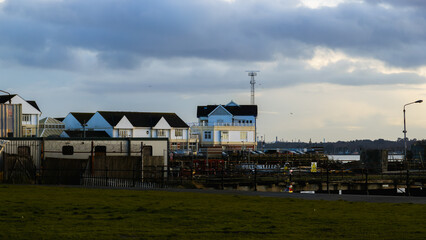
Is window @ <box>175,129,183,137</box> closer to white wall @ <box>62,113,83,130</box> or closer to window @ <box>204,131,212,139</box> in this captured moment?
window @ <box>204,131,212,139</box>

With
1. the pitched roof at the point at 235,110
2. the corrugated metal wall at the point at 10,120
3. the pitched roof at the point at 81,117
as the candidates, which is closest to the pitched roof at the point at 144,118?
the pitched roof at the point at 81,117

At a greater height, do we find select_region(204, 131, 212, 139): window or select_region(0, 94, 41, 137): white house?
select_region(0, 94, 41, 137): white house

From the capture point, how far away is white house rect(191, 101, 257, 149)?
511ft

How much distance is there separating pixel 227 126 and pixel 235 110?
1121cm

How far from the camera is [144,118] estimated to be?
14700 centimetres

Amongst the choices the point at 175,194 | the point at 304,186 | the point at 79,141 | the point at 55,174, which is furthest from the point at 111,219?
the point at 304,186

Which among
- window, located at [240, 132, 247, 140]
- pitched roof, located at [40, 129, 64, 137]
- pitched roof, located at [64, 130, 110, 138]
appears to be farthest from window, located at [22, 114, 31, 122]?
window, located at [240, 132, 247, 140]

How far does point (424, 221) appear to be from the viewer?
2033 cm

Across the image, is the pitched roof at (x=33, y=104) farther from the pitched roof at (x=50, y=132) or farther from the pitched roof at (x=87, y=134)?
the pitched roof at (x=87, y=134)

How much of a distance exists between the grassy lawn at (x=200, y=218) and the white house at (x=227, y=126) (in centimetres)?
12331

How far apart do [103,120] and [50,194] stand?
109111 millimetres

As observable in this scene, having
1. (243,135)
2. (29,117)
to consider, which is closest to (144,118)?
(243,135)

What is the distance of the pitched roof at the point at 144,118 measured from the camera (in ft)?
461

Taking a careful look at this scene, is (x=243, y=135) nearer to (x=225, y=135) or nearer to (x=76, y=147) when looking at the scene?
(x=225, y=135)
